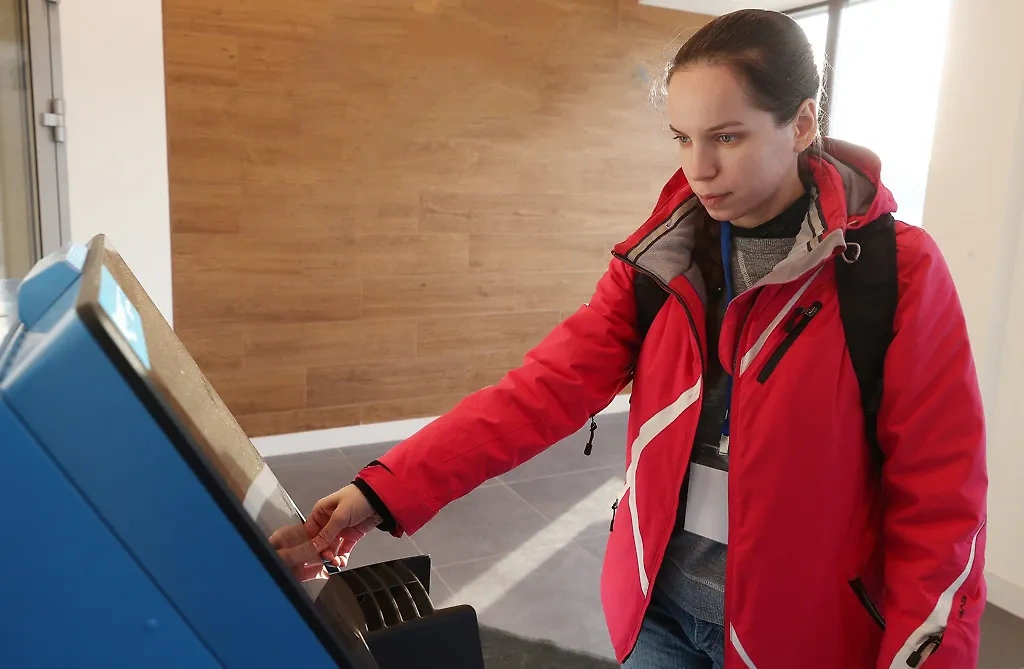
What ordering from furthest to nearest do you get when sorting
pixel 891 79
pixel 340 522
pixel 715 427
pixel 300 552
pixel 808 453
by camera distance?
pixel 891 79 → pixel 715 427 → pixel 808 453 → pixel 340 522 → pixel 300 552

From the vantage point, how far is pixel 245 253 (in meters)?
3.79

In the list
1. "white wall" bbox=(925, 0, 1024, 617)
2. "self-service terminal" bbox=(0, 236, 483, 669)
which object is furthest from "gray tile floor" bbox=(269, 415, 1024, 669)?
"self-service terminal" bbox=(0, 236, 483, 669)

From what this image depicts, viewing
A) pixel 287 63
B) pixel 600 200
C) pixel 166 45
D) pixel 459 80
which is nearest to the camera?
pixel 166 45

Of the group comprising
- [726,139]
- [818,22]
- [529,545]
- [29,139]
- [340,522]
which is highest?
[818,22]

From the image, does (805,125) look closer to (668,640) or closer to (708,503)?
(708,503)

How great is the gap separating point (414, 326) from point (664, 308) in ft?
10.5

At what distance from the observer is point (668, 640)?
3.82 feet

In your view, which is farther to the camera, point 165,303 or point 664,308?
point 165,303

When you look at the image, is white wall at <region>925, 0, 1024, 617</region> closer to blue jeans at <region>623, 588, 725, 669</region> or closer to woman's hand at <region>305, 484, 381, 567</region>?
blue jeans at <region>623, 588, 725, 669</region>

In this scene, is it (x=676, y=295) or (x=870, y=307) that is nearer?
(x=870, y=307)

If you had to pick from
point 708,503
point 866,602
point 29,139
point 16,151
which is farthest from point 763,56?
point 29,139

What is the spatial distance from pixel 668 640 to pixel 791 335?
1.56ft

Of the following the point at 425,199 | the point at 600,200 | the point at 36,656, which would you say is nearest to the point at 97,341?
the point at 36,656

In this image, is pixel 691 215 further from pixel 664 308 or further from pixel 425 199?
pixel 425 199
